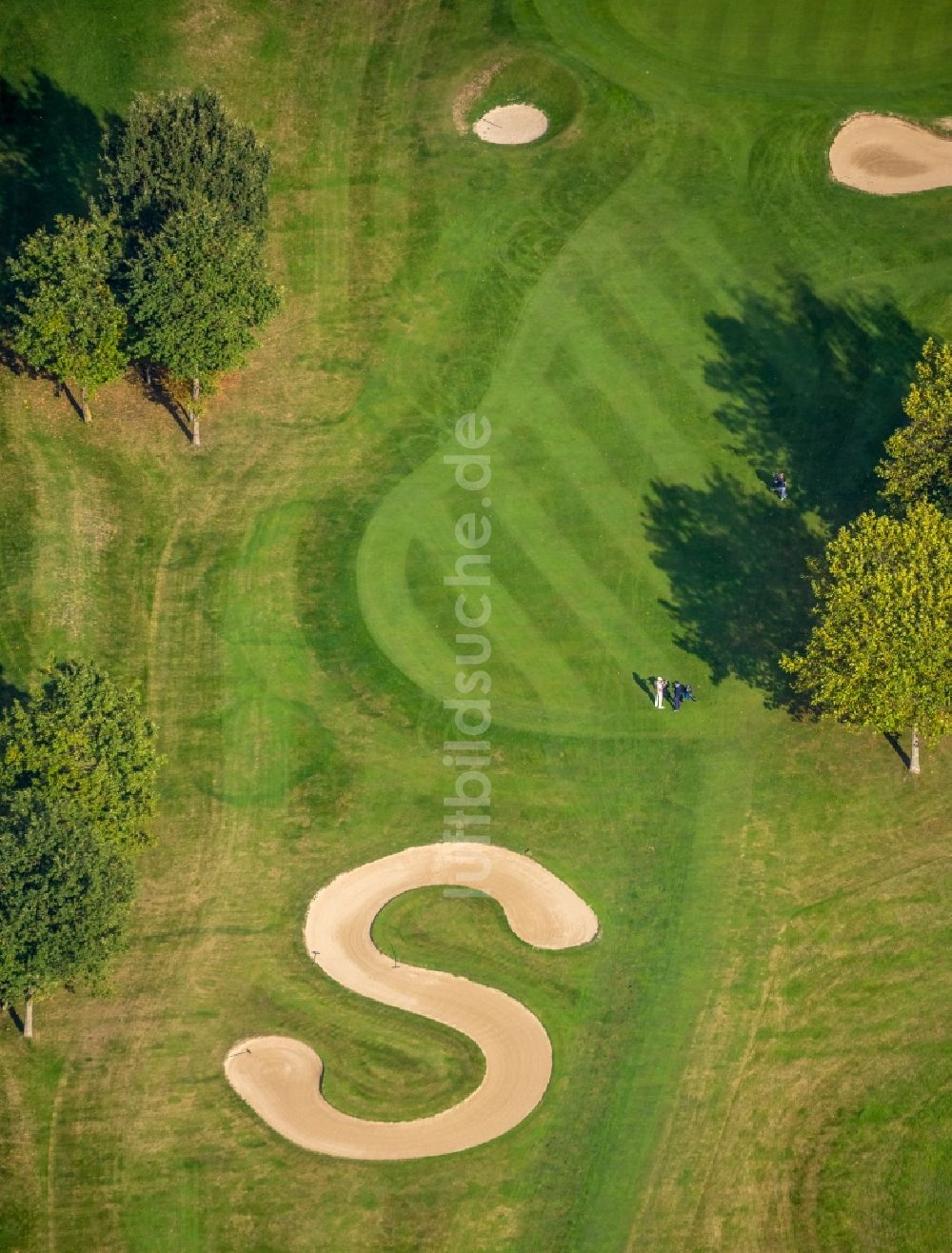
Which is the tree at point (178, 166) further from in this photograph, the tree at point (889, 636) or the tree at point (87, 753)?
the tree at point (889, 636)

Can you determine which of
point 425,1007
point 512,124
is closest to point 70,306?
point 512,124

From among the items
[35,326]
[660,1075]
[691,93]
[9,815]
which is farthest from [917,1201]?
[691,93]

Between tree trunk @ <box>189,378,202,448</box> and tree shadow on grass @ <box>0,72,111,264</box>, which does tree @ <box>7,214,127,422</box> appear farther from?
tree shadow on grass @ <box>0,72,111,264</box>

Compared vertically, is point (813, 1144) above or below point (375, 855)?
below

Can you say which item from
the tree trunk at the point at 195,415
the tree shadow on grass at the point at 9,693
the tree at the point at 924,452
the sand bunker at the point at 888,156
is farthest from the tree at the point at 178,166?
the sand bunker at the point at 888,156

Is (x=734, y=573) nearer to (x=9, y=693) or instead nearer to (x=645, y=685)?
(x=645, y=685)

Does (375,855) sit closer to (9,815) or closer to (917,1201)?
(9,815)
